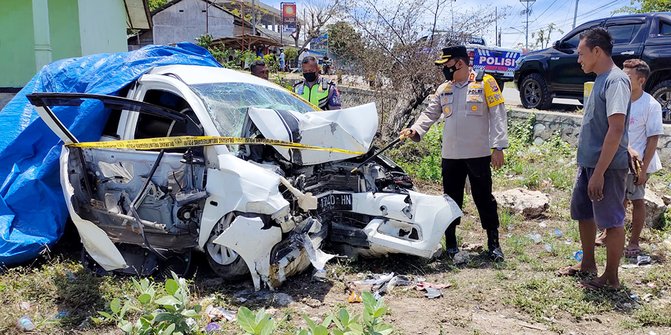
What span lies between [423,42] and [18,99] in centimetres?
595

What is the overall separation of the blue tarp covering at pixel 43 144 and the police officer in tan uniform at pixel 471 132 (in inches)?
106

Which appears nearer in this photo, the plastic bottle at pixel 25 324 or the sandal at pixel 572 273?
the plastic bottle at pixel 25 324

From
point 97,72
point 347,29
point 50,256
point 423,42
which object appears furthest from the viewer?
point 347,29

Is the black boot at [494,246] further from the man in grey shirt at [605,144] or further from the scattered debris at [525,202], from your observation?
the scattered debris at [525,202]

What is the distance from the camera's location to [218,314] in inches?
143

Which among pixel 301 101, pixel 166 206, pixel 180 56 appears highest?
pixel 180 56

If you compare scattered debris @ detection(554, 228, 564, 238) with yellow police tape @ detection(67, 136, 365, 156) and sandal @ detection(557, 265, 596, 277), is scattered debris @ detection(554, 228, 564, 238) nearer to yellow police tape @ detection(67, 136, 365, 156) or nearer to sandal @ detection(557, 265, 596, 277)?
sandal @ detection(557, 265, 596, 277)

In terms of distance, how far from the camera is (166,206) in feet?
13.9

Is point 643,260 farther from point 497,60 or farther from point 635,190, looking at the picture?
point 497,60

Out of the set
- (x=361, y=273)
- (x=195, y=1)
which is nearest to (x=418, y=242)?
(x=361, y=273)

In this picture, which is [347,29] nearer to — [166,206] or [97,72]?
[97,72]

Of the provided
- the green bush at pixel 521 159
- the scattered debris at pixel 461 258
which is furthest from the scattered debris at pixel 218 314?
the green bush at pixel 521 159

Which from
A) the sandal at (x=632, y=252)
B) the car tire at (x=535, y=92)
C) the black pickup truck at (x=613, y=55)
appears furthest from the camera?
the car tire at (x=535, y=92)

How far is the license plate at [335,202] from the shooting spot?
4.41m
